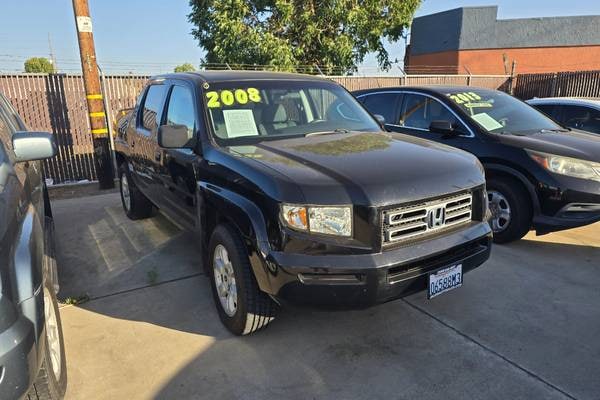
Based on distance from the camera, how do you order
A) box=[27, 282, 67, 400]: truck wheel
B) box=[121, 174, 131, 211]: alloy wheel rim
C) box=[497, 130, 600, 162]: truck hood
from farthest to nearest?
box=[121, 174, 131, 211]: alloy wheel rim → box=[497, 130, 600, 162]: truck hood → box=[27, 282, 67, 400]: truck wheel

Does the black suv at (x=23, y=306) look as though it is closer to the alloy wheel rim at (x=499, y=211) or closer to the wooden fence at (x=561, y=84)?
the alloy wheel rim at (x=499, y=211)

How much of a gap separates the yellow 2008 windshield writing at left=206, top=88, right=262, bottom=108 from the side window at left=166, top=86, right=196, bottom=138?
6.9 inches

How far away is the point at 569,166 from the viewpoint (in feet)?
14.3

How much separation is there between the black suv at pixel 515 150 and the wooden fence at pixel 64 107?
588 centimetres

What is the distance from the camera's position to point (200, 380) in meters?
2.68

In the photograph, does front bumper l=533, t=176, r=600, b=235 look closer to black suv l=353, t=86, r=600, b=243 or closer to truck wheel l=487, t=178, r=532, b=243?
black suv l=353, t=86, r=600, b=243

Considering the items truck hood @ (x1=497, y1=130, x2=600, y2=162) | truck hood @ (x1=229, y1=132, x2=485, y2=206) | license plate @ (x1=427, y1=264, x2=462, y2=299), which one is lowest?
license plate @ (x1=427, y1=264, x2=462, y2=299)

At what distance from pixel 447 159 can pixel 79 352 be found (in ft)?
9.18

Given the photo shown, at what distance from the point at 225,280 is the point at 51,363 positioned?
123 cm

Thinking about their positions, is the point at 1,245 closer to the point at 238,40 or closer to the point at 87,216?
the point at 87,216

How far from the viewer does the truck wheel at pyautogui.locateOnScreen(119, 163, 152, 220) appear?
5.73 meters

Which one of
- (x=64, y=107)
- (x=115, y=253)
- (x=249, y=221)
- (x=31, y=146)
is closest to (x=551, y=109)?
(x=249, y=221)

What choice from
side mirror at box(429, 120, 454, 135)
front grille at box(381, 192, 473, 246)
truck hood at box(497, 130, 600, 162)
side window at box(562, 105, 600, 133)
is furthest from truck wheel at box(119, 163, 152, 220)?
side window at box(562, 105, 600, 133)

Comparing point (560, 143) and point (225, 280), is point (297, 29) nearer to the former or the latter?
point (560, 143)
